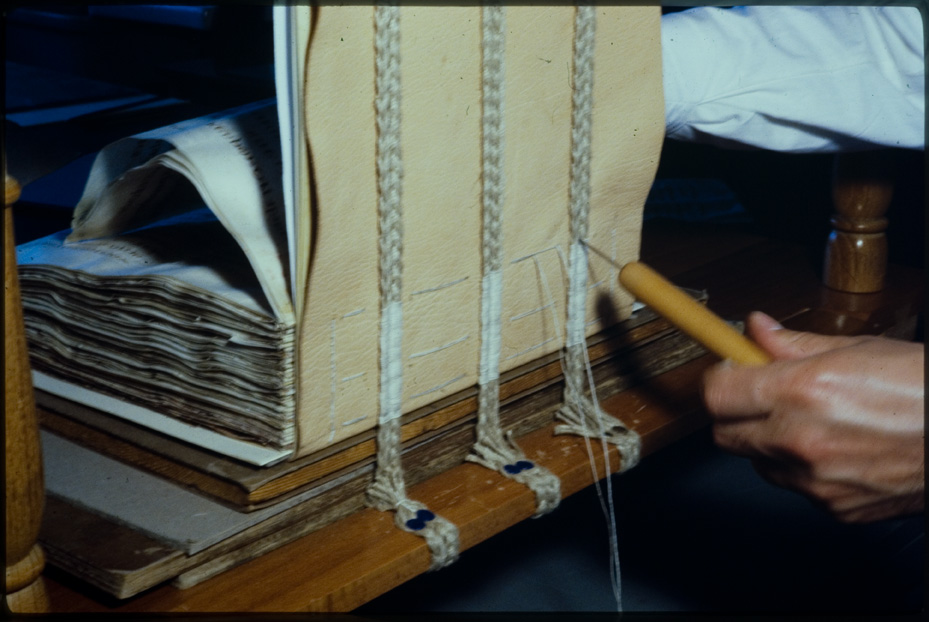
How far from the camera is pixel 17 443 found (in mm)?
453

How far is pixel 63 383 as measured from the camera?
692 mm

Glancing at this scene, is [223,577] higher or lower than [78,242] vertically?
lower

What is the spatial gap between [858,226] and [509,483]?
542 millimetres

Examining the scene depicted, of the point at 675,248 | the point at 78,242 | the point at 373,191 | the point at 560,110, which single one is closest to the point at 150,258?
the point at 78,242

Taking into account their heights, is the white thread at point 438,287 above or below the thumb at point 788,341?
above

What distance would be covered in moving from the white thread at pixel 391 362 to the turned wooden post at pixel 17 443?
218 mm

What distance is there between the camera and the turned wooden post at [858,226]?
97cm

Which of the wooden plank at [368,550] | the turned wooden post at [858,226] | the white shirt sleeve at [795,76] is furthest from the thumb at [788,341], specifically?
the turned wooden post at [858,226]

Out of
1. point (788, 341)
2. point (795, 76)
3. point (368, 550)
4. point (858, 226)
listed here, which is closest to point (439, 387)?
point (368, 550)

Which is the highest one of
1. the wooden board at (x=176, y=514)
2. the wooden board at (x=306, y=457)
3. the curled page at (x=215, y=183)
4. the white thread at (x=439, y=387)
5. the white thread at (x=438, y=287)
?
the curled page at (x=215, y=183)

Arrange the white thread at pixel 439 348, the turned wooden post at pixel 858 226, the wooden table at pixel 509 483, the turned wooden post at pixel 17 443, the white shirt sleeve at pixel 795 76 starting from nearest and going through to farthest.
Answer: the turned wooden post at pixel 17 443 → the wooden table at pixel 509 483 → the white thread at pixel 439 348 → the white shirt sleeve at pixel 795 76 → the turned wooden post at pixel 858 226

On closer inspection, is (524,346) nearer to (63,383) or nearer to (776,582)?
(63,383)

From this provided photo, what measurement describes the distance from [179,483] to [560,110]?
36 cm

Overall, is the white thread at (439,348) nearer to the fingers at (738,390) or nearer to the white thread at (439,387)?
the white thread at (439,387)
